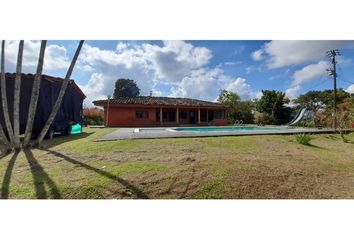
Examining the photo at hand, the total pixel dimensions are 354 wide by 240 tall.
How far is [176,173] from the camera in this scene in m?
4.68

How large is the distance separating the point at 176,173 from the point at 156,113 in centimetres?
1838

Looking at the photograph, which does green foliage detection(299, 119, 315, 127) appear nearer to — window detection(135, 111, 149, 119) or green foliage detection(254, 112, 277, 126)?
green foliage detection(254, 112, 277, 126)

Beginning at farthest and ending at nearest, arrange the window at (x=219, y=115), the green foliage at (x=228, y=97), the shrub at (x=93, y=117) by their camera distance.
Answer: the green foliage at (x=228, y=97)
the window at (x=219, y=115)
the shrub at (x=93, y=117)

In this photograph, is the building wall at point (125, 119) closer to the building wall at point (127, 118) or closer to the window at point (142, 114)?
the building wall at point (127, 118)

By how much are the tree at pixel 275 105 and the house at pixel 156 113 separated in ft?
19.3

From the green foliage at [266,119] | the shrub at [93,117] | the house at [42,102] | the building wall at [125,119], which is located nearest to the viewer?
the house at [42,102]

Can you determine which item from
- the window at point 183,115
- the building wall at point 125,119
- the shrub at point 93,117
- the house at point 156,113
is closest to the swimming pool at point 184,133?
the building wall at point 125,119

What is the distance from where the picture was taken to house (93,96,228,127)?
2048cm

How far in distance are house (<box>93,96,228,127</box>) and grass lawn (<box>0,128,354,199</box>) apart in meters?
13.6

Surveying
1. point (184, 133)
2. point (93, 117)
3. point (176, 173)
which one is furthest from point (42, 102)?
point (93, 117)

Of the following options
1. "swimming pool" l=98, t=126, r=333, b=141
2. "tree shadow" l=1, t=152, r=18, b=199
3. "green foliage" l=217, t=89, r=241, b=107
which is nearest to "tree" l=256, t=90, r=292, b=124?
"green foliage" l=217, t=89, r=241, b=107

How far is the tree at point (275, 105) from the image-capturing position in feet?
88.1
